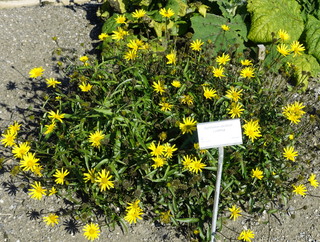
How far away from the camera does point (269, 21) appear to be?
424 cm

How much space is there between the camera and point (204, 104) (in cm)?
322

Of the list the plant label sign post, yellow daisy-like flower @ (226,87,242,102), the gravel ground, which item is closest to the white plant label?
the plant label sign post

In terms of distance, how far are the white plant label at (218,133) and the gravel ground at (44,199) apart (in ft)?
4.00

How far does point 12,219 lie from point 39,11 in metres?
4.13

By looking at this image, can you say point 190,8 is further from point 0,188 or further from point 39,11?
point 0,188

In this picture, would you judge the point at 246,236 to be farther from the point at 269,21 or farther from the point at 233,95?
the point at 269,21

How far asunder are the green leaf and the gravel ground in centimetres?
98

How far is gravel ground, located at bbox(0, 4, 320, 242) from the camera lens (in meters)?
2.84

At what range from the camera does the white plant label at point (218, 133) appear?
208 centimetres

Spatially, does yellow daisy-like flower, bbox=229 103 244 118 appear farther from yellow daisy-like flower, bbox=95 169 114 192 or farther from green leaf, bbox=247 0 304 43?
green leaf, bbox=247 0 304 43

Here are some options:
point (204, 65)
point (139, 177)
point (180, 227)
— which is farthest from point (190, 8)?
point (180, 227)

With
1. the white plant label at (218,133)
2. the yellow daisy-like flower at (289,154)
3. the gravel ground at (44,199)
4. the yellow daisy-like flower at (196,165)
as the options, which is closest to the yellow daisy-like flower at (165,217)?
the gravel ground at (44,199)

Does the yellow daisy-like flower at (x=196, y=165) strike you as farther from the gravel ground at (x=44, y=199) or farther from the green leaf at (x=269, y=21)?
the green leaf at (x=269, y=21)

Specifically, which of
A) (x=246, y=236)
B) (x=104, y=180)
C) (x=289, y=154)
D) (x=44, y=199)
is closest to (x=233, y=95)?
(x=289, y=154)
